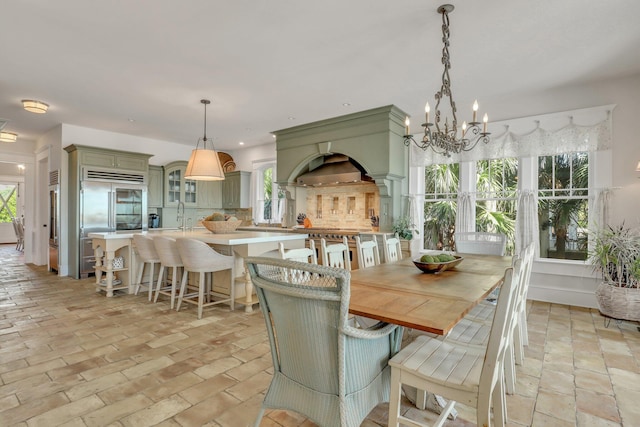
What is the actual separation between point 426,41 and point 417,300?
254 cm

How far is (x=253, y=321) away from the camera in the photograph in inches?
136

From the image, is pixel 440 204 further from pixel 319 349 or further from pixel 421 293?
pixel 319 349

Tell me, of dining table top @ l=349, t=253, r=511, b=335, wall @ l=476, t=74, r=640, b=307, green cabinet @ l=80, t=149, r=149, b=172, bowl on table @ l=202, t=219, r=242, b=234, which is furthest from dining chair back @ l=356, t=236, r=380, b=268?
green cabinet @ l=80, t=149, r=149, b=172

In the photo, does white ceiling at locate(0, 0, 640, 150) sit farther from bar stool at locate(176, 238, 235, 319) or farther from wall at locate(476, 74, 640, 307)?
bar stool at locate(176, 238, 235, 319)

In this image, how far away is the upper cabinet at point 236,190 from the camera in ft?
25.6

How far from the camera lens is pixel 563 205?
4402 mm

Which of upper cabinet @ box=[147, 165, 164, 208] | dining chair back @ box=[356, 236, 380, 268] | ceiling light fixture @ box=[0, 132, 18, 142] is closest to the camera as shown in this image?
dining chair back @ box=[356, 236, 380, 268]

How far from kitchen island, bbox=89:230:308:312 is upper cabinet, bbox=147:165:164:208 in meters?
2.53

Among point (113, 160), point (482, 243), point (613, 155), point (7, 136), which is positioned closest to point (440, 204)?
point (482, 243)

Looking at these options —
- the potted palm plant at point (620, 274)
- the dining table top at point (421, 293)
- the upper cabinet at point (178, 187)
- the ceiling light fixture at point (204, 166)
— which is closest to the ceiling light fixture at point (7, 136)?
the upper cabinet at point (178, 187)

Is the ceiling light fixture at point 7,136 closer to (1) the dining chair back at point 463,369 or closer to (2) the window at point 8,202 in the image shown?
(2) the window at point 8,202

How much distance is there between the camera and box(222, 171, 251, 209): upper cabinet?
780cm

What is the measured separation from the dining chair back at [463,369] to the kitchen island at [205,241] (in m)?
2.35

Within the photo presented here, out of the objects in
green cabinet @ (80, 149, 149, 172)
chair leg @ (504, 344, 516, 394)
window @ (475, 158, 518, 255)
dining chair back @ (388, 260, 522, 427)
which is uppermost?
green cabinet @ (80, 149, 149, 172)
